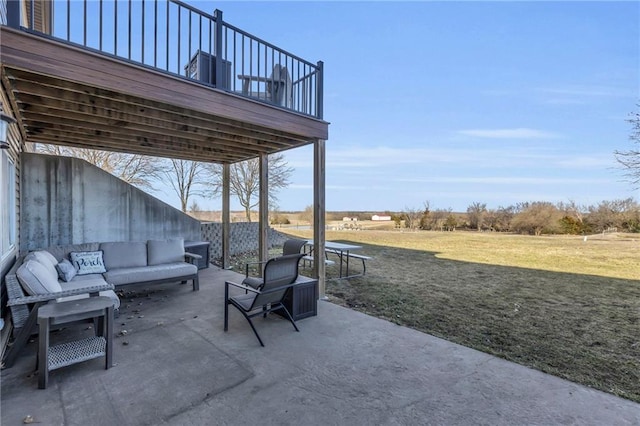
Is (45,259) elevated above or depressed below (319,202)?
below

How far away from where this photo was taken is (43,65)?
2434mm

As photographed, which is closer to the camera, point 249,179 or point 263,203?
point 263,203

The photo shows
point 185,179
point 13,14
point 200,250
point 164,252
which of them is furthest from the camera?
point 185,179

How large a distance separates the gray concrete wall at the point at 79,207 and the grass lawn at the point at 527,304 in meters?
4.55

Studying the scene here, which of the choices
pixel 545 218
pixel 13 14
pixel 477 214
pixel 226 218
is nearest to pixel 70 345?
pixel 13 14

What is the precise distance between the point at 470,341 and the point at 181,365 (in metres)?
3.03

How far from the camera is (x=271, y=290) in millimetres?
3354

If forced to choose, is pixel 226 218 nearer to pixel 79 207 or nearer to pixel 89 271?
pixel 79 207

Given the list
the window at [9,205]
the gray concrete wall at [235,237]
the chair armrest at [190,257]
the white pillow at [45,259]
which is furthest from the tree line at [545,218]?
the window at [9,205]

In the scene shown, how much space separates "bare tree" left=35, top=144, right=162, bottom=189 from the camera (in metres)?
11.5

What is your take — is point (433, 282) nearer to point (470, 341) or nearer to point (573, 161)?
point (470, 341)

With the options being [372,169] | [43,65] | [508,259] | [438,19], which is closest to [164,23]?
[43,65]

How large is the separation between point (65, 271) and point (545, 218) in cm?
2184

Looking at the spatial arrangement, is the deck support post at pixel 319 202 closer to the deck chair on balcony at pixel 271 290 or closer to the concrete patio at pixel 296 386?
the deck chair on balcony at pixel 271 290
